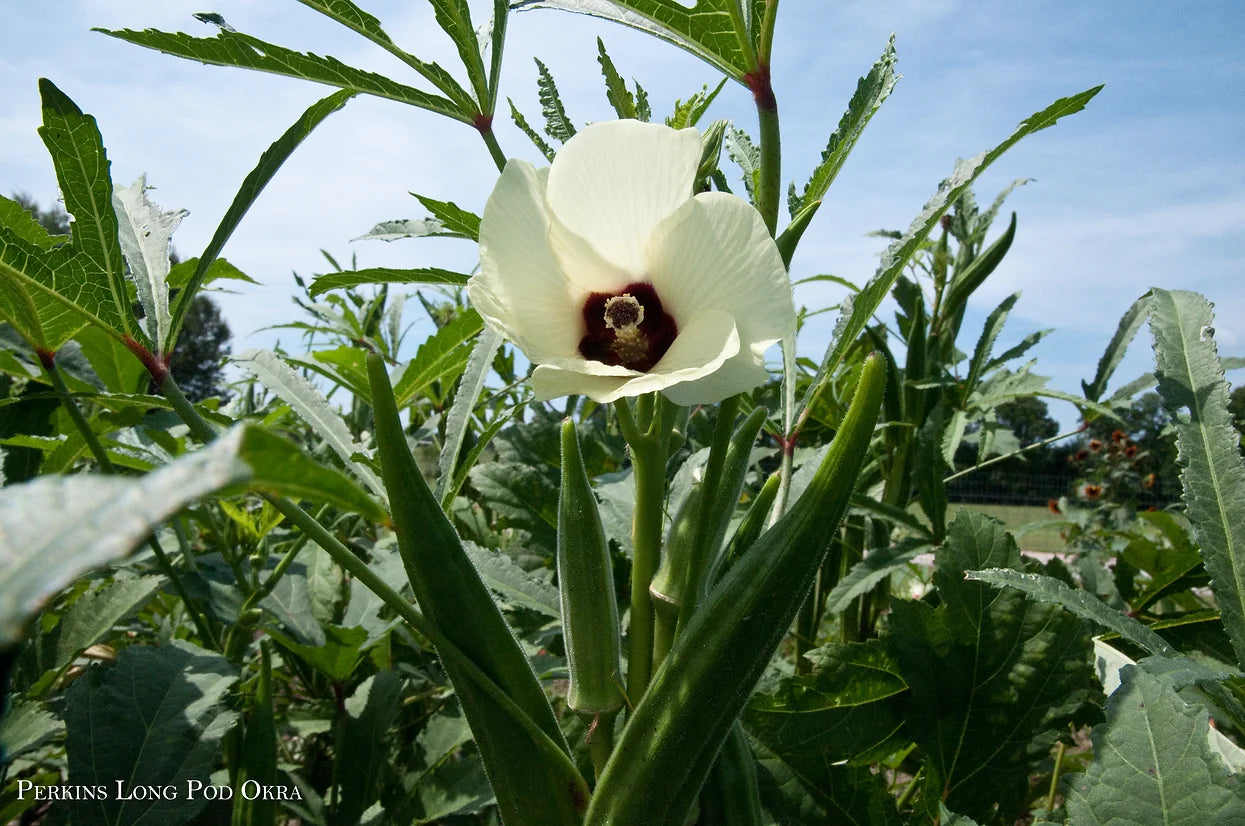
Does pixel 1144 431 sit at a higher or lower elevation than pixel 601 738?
higher

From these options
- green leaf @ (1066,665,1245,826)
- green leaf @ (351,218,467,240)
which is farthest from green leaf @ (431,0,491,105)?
green leaf @ (1066,665,1245,826)

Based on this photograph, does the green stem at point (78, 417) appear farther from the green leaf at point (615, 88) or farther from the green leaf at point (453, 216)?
the green leaf at point (615, 88)

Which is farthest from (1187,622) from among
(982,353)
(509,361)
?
(509,361)

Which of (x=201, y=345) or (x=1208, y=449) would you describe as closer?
(x=1208, y=449)

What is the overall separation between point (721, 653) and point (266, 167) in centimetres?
53

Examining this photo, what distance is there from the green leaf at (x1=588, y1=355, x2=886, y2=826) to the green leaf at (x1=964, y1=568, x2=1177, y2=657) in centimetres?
19

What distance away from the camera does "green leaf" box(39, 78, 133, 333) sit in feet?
2.23

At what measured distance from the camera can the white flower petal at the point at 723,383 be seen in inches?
20.5

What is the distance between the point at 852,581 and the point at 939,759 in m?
0.43

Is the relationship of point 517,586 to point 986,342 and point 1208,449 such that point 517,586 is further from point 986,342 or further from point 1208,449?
point 986,342

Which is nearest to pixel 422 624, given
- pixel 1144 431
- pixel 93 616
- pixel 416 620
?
pixel 416 620

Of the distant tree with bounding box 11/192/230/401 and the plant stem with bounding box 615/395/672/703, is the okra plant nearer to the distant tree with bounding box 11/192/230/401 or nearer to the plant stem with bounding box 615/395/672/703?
the plant stem with bounding box 615/395/672/703

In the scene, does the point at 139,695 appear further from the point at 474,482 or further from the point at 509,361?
the point at 509,361

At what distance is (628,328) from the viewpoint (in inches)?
24.8
